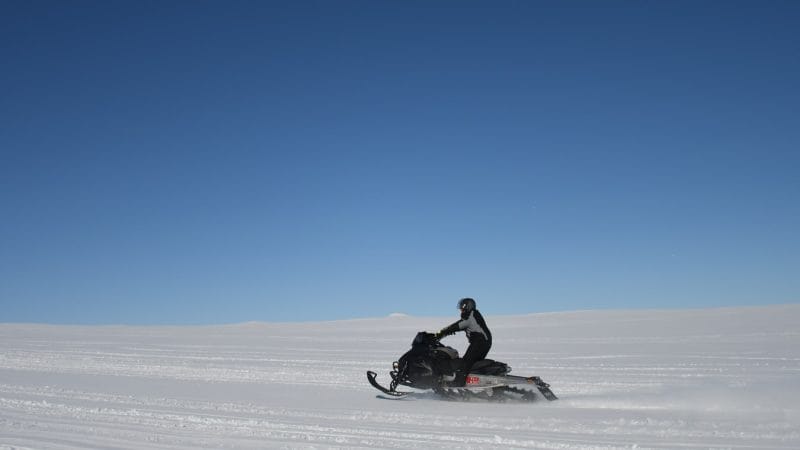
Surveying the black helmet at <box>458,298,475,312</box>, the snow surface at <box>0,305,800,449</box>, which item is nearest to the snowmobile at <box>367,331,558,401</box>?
the snow surface at <box>0,305,800,449</box>

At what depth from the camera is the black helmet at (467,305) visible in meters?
10.5

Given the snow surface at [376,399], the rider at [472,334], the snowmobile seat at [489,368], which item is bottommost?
the snow surface at [376,399]

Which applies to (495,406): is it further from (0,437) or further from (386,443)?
(0,437)

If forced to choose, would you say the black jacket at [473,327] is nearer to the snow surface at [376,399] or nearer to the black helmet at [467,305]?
the black helmet at [467,305]

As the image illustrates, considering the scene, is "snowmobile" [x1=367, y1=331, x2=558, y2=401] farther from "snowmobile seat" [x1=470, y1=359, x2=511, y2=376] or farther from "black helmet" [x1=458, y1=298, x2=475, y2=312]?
"black helmet" [x1=458, y1=298, x2=475, y2=312]

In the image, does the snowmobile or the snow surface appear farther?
the snowmobile

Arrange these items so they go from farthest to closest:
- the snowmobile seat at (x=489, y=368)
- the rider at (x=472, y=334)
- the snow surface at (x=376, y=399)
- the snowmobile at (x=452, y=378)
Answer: the rider at (x=472, y=334) < the snowmobile seat at (x=489, y=368) < the snowmobile at (x=452, y=378) < the snow surface at (x=376, y=399)

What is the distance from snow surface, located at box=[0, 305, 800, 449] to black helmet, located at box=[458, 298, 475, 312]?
1508mm

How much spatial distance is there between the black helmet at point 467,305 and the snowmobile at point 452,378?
2.57 feet

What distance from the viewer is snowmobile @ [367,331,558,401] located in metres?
9.73

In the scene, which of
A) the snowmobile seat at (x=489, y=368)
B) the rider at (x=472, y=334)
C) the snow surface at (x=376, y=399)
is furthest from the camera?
the rider at (x=472, y=334)

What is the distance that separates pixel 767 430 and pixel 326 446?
Answer: 180 inches

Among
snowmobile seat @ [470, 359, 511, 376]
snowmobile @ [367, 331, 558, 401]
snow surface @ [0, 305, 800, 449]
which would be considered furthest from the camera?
snowmobile seat @ [470, 359, 511, 376]

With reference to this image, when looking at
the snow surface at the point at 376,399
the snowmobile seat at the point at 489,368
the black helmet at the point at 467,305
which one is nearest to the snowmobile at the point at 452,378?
the snowmobile seat at the point at 489,368
